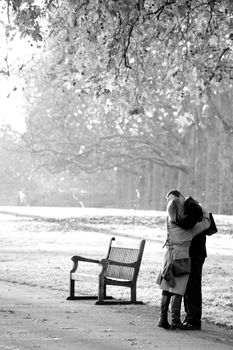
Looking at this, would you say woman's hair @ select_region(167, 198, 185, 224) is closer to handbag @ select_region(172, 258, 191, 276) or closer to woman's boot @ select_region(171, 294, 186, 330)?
handbag @ select_region(172, 258, 191, 276)

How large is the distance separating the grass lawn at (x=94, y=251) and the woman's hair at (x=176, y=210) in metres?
1.79

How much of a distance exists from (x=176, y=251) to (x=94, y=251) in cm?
Result: 1460

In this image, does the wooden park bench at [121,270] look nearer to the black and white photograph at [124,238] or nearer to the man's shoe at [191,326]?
the black and white photograph at [124,238]

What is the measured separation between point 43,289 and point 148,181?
61660 millimetres

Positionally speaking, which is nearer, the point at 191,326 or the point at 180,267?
the point at 180,267

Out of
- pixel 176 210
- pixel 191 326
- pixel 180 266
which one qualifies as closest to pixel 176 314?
pixel 191 326

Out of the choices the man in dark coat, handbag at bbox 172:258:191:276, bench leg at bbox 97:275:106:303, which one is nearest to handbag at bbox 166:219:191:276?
handbag at bbox 172:258:191:276

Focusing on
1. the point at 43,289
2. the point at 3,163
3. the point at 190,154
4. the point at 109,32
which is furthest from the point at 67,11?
the point at 3,163

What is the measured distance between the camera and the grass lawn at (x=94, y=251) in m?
16.5

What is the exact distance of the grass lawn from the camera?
1652cm

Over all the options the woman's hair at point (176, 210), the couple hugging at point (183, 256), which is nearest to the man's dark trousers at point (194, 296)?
the couple hugging at point (183, 256)

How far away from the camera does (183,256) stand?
38.7 ft

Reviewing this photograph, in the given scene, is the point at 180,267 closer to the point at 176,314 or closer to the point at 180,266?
the point at 180,266

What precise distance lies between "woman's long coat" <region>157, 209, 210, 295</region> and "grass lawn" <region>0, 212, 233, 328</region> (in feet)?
4.06
